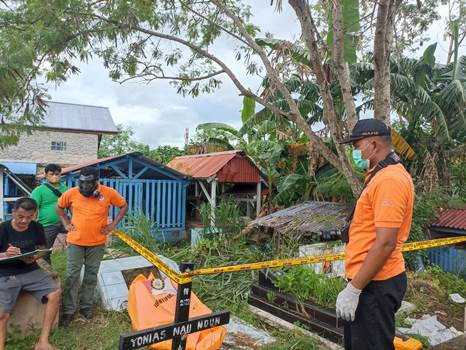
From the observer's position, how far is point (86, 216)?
15.7 feet

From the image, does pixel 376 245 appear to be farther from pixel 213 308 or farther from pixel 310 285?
pixel 213 308

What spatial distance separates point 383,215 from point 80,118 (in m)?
27.5

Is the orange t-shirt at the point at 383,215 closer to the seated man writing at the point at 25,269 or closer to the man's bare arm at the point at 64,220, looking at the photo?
the seated man writing at the point at 25,269

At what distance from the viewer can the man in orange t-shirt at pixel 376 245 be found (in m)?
2.18

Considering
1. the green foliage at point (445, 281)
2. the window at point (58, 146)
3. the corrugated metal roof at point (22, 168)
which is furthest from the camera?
the window at point (58, 146)

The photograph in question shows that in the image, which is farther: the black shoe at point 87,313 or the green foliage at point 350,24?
the green foliage at point 350,24

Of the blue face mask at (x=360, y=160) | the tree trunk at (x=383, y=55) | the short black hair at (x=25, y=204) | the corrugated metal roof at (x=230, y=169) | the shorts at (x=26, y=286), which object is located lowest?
the shorts at (x=26, y=286)

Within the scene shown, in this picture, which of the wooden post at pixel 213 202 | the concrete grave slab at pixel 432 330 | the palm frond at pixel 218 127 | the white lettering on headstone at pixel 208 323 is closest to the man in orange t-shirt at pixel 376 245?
the white lettering on headstone at pixel 208 323

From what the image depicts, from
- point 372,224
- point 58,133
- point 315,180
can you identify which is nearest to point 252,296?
point 372,224

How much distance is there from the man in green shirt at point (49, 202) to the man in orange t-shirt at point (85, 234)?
3.18ft

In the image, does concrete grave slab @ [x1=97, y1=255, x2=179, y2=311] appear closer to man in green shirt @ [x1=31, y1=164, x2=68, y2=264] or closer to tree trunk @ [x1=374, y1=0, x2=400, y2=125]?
man in green shirt @ [x1=31, y1=164, x2=68, y2=264]

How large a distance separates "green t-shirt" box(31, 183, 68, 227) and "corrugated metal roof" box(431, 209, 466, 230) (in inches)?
325

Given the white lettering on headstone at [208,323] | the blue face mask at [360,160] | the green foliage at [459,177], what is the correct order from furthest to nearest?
the green foliage at [459,177], the white lettering on headstone at [208,323], the blue face mask at [360,160]

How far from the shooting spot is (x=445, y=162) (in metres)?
10.2
